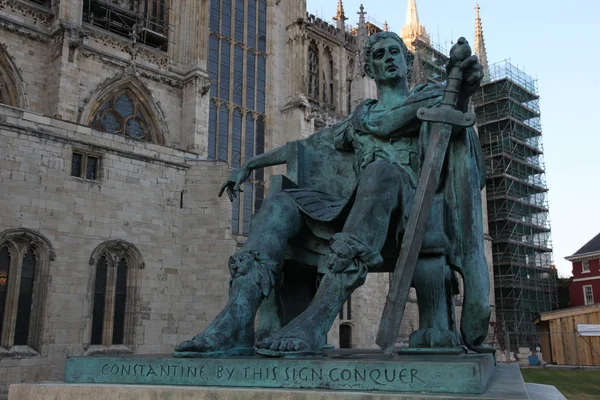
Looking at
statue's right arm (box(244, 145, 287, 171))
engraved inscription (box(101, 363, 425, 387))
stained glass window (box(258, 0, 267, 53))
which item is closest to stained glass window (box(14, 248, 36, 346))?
statue's right arm (box(244, 145, 287, 171))

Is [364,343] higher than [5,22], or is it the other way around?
[5,22]

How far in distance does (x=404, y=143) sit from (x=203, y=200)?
50.9 ft


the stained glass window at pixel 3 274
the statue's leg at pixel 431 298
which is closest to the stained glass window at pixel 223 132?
the stained glass window at pixel 3 274

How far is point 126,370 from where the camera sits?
2.86 metres

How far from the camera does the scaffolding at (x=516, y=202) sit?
4094cm

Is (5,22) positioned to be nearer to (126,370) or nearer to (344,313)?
(344,313)

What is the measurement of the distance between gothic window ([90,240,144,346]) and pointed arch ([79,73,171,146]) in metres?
7.49

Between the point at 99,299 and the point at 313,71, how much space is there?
21448 mm

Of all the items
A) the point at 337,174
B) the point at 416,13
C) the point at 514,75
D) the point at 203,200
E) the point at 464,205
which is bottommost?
the point at 464,205

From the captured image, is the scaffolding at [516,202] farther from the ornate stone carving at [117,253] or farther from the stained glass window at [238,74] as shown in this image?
the ornate stone carving at [117,253]

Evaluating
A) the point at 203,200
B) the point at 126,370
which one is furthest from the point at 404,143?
the point at 203,200

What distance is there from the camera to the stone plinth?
7.29 feet

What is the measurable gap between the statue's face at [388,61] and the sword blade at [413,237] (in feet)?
2.52

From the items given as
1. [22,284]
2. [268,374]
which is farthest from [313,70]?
[268,374]
